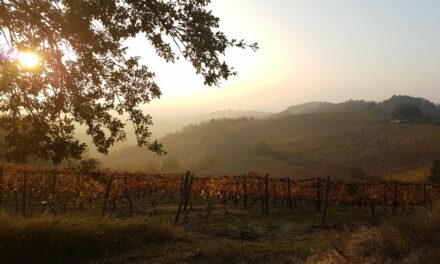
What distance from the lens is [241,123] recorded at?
15100 centimetres

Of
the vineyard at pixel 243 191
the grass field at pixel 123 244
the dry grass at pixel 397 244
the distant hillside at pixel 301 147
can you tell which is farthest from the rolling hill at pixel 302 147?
the dry grass at pixel 397 244

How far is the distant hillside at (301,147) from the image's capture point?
82.6 metres

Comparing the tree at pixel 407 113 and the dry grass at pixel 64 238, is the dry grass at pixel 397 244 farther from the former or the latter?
the tree at pixel 407 113

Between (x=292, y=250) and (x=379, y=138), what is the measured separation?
93244mm

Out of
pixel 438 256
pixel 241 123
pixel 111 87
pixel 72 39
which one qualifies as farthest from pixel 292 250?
pixel 241 123

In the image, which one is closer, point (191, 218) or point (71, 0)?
point (71, 0)

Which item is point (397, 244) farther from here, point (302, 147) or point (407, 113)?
point (407, 113)

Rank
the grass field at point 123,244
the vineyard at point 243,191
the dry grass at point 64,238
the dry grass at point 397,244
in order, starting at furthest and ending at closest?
the vineyard at point 243,191 < the grass field at point 123,244 < the dry grass at point 64,238 < the dry grass at point 397,244

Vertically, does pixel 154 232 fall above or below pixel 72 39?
below

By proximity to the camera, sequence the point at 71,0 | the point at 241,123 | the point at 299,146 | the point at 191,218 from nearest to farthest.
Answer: the point at 71,0 → the point at 191,218 → the point at 299,146 → the point at 241,123

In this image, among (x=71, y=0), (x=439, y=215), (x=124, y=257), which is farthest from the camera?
(x=124, y=257)

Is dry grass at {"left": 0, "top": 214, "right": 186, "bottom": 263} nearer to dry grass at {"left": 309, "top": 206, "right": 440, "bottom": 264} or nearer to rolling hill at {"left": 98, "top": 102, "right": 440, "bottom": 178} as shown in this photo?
dry grass at {"left": 309, "top": 206, "right": 440, "bottom": 264}

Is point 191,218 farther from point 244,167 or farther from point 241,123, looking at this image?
point 241,123

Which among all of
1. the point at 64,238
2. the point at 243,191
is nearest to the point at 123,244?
the point at 64,238
